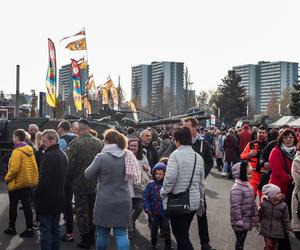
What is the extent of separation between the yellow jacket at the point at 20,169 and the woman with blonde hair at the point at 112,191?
2247 millimetres

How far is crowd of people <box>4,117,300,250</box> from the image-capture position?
5.57 m

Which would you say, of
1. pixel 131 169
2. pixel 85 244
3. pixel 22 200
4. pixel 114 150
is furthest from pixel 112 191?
pixel 22 200

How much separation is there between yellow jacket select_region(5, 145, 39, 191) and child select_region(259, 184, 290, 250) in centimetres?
350

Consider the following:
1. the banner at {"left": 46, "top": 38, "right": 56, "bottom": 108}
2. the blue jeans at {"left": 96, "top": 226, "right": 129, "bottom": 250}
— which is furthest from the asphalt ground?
the banner at {"left": 46, "top": 38, "right": 56, "bottom": 108}

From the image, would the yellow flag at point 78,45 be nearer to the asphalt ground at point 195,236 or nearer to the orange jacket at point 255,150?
the asphalt ground at point 195,236

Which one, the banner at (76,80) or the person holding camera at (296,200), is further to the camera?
the banner at (76,80)

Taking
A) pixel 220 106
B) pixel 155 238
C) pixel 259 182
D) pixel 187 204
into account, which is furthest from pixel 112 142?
pixel 220 106

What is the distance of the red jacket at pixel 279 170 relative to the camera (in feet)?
22.6

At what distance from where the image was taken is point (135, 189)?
7.66 metres

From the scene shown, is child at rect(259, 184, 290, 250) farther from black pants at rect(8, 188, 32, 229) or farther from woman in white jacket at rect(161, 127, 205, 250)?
black pants at rect(8, 188, 32, 229)

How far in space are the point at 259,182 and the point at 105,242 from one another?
3.86 metres

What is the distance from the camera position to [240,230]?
20.9 ft

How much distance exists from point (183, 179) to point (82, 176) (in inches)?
82.8

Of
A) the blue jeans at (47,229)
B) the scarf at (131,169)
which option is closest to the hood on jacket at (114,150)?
the scarf at (131,169)
